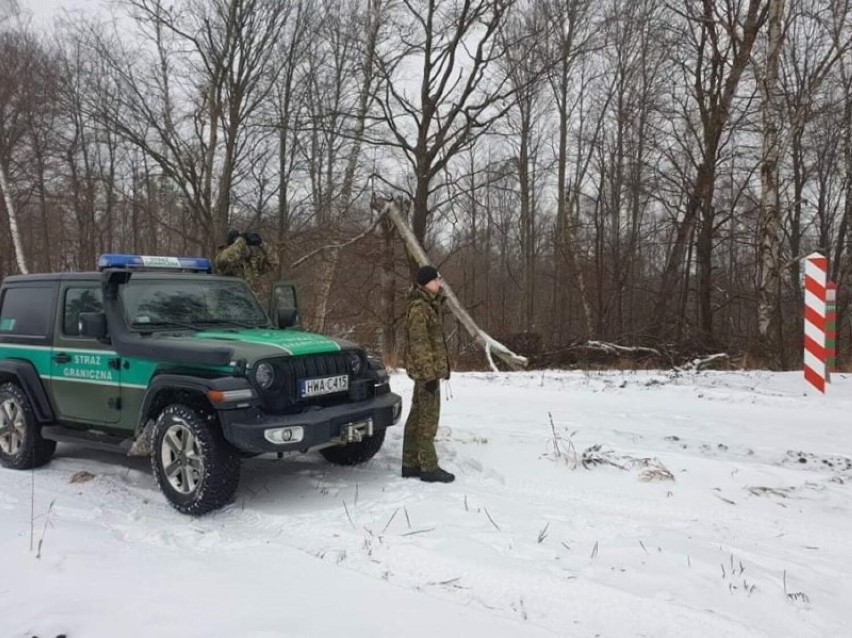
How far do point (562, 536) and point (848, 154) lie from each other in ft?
65.6

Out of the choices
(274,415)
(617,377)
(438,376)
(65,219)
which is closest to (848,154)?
(617,377)

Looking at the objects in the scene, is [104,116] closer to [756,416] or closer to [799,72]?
[756,416]

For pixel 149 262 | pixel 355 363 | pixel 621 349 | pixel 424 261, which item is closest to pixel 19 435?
pixel 149 262

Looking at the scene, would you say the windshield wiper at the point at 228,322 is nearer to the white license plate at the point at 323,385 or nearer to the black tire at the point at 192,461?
the black tire at the point at 192,461

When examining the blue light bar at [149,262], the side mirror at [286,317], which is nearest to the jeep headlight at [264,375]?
the side mirror at [286,317]

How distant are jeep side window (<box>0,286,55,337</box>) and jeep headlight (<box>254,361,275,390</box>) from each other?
109 inches

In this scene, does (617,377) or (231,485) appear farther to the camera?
(617,377)

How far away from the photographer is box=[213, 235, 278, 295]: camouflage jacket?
797cm

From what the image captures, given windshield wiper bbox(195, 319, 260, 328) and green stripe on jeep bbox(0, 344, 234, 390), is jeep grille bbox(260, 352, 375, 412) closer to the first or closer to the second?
green stripe on jeep bbox(0, 344, 234, 390)

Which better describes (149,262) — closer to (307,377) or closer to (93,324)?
(93,324)

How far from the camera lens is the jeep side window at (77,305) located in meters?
5.70

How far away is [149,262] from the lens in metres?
5.87

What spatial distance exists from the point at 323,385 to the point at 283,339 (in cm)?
54

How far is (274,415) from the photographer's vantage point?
15.4ft
